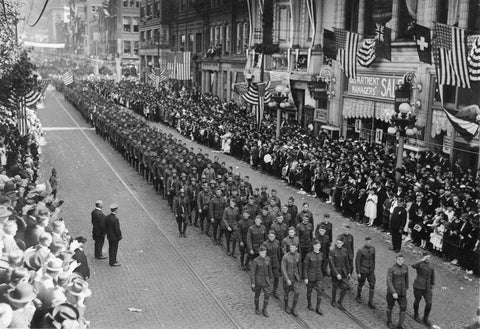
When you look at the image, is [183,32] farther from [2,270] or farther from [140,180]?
[2,270]

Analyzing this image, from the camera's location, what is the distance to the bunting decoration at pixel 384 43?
24.1 metres

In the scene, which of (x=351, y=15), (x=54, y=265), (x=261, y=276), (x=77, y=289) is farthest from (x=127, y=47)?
(x=77, y=289)

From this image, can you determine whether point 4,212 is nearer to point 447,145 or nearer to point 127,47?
point 447,145

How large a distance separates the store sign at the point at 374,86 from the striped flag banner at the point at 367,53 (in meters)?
1.23

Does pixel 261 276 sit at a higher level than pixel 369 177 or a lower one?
lower

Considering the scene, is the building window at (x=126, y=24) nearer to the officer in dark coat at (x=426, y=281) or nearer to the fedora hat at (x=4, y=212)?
the fedora hat at (x=4, y=212)

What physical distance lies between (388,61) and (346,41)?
285cm

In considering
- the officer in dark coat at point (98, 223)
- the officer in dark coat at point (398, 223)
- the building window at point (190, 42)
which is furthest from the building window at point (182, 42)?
the officer in dark coat at point (98, 223)

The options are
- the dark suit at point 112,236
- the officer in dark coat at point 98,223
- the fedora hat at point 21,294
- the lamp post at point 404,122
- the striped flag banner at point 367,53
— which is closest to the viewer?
the fedora hat at point 21,294

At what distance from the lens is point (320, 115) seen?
107 ft

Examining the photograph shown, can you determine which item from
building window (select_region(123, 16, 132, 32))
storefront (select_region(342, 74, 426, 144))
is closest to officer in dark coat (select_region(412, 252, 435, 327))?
storefront (select_region(342, 74, 426, 144))

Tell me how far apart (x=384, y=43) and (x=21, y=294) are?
2036cm

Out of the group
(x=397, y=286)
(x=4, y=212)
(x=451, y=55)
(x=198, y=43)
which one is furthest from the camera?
(x=198, y=43)

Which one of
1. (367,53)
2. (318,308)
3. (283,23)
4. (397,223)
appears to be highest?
(283,23)
